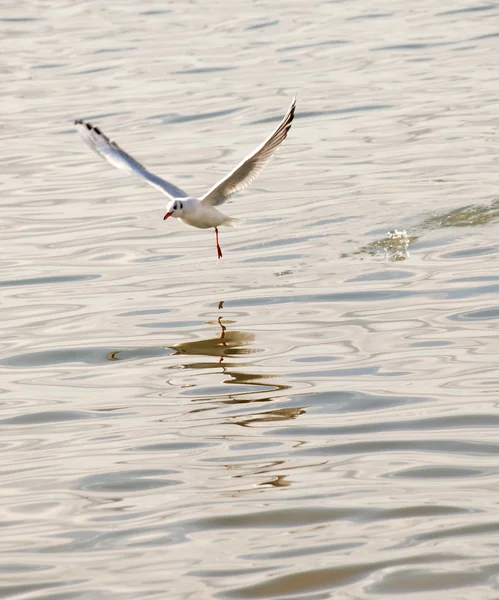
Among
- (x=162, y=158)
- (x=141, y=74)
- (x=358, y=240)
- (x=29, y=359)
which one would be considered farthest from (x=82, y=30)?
(x=29, y=359)

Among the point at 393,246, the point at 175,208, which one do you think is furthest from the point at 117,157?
the point at 393,246

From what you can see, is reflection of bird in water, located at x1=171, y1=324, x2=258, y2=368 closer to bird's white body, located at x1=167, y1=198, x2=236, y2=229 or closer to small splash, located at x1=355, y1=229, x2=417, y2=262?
bird's white body, located at x1=167, y1=198, x2=236, y2=229

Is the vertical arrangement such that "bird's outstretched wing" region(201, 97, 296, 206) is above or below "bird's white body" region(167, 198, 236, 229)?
above

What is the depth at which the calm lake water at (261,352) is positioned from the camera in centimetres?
548

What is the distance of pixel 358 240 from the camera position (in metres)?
11.3

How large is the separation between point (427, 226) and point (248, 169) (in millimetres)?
2085

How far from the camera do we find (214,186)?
1036 centimetres

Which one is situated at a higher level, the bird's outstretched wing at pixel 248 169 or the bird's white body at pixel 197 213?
the bird's outstretched wing at pixel 248 169

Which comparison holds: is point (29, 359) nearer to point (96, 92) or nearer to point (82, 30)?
point (96, 92)

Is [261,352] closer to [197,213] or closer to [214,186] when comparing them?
[214,186]

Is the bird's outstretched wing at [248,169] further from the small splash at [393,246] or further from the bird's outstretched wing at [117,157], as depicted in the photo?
the small splash at [393,246]

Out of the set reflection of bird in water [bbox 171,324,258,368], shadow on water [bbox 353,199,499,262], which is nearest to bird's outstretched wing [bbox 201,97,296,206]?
shadow on water [bbox 353,199,499,262]

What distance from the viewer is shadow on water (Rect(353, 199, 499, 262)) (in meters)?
10.9

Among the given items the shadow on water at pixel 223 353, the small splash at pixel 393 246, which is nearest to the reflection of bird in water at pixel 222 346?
the shadow on water at pixel 223 353
